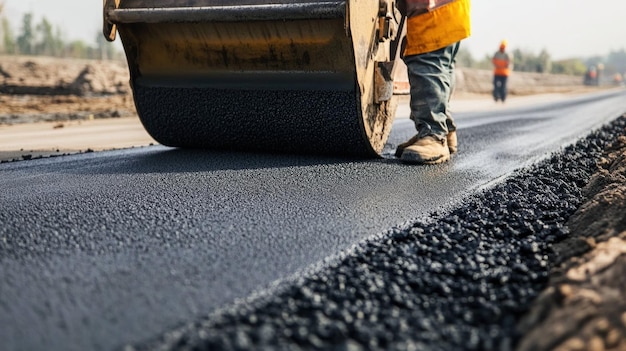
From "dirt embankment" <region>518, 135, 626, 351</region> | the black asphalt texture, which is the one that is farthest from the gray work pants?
"dirt embankment" <region>518, 135, 626, 351</region>

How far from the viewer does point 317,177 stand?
2807 millimetres

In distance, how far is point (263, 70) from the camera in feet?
10.6

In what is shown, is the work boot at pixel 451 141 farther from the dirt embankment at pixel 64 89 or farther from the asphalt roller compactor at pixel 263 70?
the dirt embankment at pixel 64 89

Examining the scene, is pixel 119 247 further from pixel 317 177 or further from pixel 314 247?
pixel 317 177

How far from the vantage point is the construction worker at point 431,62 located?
3.16 metres

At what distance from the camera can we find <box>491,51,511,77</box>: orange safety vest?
13.9 meters

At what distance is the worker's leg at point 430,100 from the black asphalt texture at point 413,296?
107 cm

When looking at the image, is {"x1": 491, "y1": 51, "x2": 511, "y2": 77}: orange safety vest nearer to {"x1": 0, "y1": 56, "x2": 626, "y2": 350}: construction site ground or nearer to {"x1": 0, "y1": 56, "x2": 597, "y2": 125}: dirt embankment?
{"x1": 0, "y1": 56, "x2": 597, "y2": 125}: dirt embankment

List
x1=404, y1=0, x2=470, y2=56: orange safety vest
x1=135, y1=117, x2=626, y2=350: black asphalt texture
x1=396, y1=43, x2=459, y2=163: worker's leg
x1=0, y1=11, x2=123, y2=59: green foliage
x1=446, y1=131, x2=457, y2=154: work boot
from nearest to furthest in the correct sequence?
x1=135, y1=117, x2=626, y2=350: black asphalt texture, x1=404, y1=0, x2=470, y2=56: orange safety vest, x1=396, y1=43, x2=459, y2=163: worker's leg, x1=446, y1=131, x2=457, y2=154: work boot, x1=0, y1=11, x2=123, y2=59: green foliage

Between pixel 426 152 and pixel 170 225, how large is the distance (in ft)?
5.75

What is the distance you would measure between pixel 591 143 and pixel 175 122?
317cm

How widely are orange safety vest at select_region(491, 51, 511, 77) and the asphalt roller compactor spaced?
37.2 ft

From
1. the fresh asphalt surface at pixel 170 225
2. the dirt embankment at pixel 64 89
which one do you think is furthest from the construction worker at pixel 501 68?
the fresh asphalt surface at pixel 170 225

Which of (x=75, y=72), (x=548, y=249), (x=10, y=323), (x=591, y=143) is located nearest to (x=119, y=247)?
(x=10, y=323)
